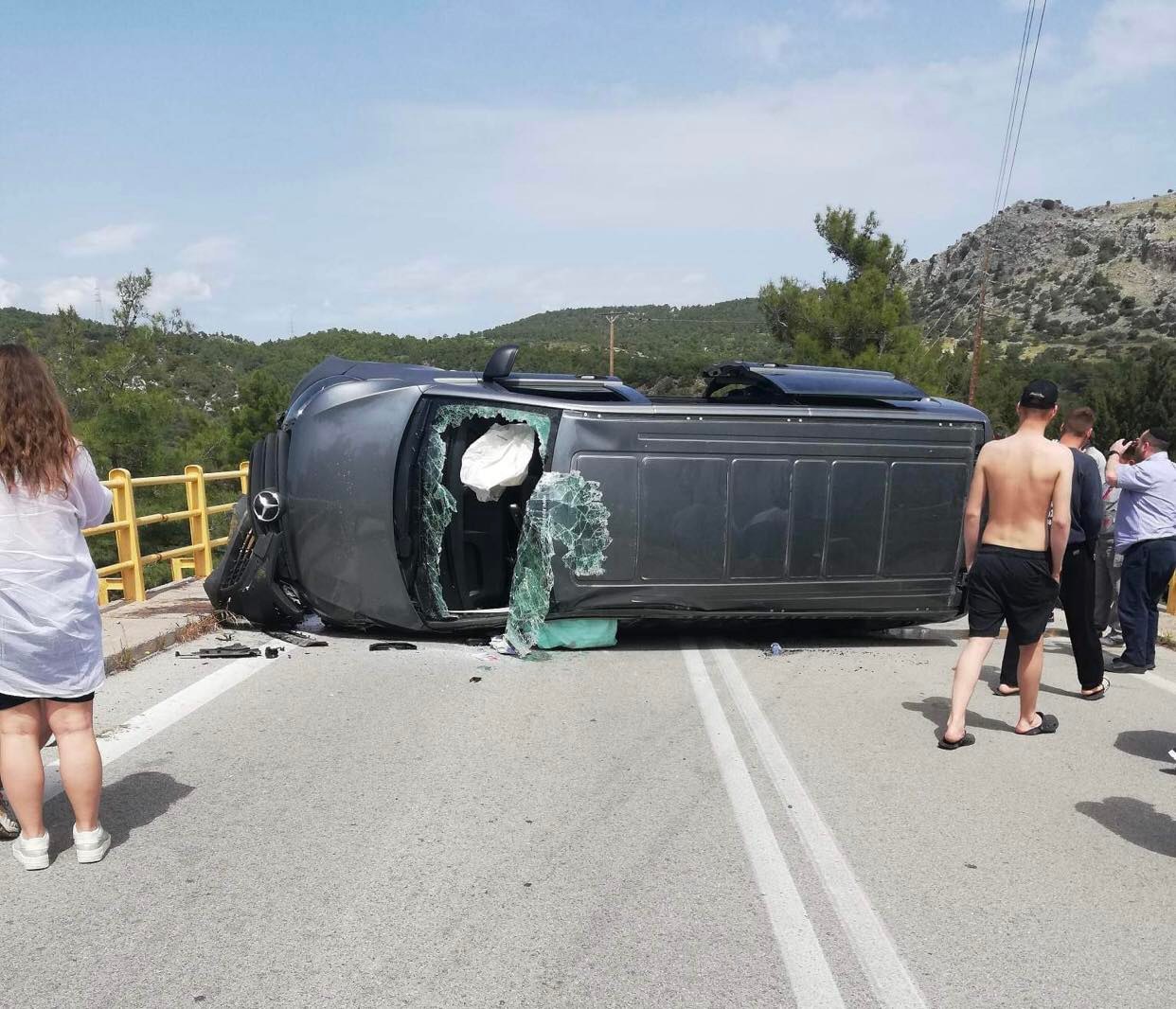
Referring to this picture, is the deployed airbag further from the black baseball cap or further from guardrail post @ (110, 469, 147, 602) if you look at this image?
the black baseball cap

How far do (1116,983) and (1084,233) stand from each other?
111225mm

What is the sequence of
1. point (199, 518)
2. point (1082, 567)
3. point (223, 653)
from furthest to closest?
1. point (199, 518)
2. point (223, 653)
3. point (1082, 567)

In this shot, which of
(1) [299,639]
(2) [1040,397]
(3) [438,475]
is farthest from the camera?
(1) [299,639]

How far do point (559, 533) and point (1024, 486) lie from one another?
→ 3.35m

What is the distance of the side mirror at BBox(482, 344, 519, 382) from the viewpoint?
26.8ft

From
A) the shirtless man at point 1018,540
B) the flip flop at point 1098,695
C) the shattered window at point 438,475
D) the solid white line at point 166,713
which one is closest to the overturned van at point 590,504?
the shattered window at point 438,475

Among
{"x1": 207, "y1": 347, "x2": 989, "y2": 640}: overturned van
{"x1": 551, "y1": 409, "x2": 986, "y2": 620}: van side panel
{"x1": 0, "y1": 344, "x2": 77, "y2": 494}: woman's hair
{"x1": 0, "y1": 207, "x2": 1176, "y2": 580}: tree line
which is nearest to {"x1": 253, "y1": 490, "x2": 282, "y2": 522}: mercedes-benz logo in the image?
{"x1": 207, "y1": 347, "x2": 989, "y2": 640}: overturned van

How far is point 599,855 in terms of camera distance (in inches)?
160

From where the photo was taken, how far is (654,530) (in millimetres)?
7805

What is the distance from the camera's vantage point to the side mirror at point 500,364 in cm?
817

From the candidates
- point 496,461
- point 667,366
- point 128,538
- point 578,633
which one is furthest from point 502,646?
point 667,366

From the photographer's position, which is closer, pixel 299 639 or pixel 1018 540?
pixel 1018 540

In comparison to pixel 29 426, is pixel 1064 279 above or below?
above

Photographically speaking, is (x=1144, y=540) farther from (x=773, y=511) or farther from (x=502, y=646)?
(x=502, y=646)
